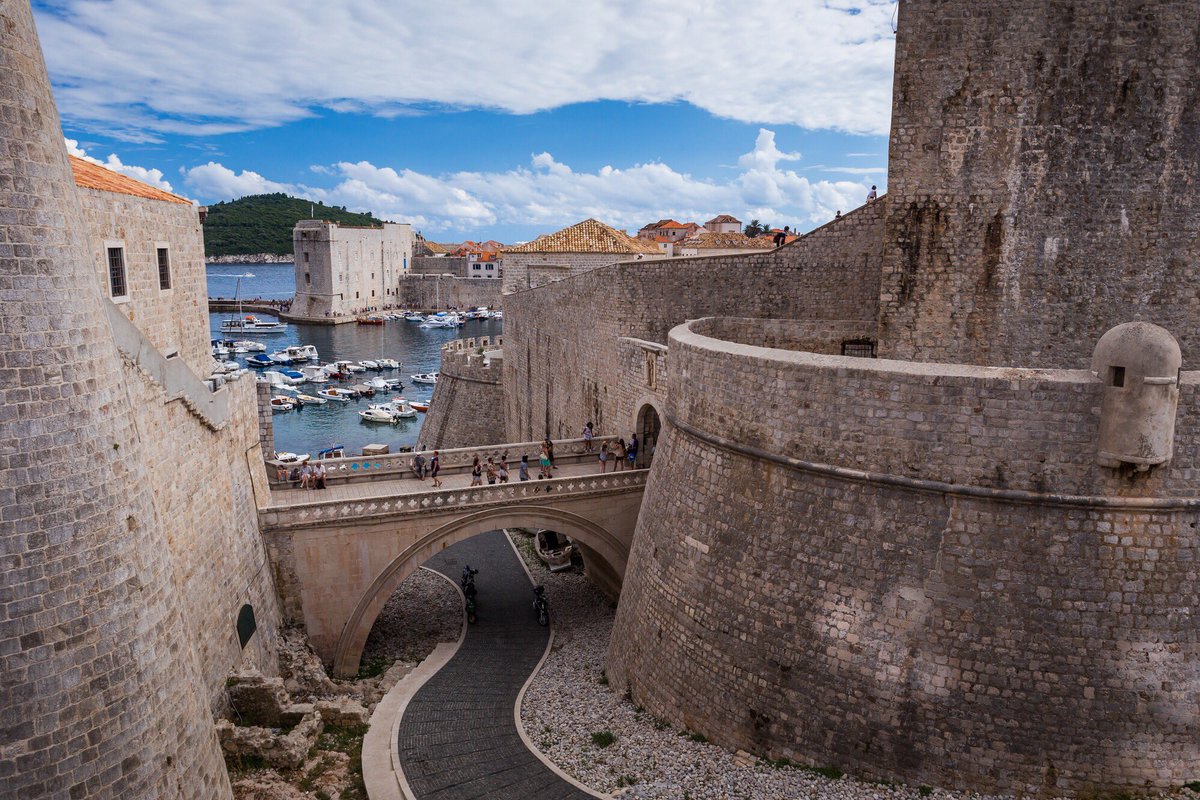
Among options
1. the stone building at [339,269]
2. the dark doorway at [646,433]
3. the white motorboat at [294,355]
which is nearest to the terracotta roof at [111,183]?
the dark doorway at [646,433]

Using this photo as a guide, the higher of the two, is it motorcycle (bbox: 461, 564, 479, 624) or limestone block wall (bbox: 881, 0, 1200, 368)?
limestone block wall (bbox: 881, 0, 1200, 368)

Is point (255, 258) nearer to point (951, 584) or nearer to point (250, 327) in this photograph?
point (250, 327)

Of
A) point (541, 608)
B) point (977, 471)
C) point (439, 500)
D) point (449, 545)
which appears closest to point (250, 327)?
point (449, 545)

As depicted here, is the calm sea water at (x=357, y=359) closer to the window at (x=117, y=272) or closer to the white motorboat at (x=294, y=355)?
the white motorboat at (x=294, y=355)

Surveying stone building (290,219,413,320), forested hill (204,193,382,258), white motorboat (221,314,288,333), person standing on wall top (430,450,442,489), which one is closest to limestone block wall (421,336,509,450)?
person standing on wall top (430,450,442,489)

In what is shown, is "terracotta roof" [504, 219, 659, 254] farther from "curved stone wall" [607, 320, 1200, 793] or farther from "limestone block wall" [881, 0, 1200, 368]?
"curved stone wall" [607, 320, 1200, 793]

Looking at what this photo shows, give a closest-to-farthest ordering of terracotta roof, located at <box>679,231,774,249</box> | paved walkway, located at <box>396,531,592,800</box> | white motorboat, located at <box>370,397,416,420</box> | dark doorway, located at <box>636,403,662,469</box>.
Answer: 1. paved walkway, located at <box>396,531,592,800</box>
2. dark doorway, located at <box>636,403,662,469</box>
3. terracotta roof, located at <box>679,231,774,249</box>
4. white motorboat, located at <box>370,397,416,420</box>

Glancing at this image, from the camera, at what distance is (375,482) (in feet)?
63.5

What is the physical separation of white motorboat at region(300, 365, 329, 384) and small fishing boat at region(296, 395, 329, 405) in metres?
4.83

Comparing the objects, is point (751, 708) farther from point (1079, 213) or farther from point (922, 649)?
point (1079, 213)

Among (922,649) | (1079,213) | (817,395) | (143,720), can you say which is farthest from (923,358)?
(143,720)

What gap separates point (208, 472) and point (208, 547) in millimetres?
1260

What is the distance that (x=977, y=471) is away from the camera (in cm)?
1007

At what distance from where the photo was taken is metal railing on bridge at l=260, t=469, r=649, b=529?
16.5m
